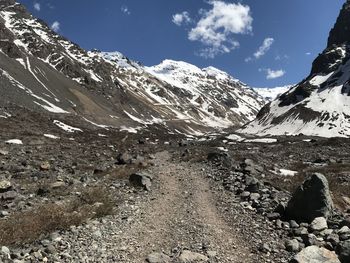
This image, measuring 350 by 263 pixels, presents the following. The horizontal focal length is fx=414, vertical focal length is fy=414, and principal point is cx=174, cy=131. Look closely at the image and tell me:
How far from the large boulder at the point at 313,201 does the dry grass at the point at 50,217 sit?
8.30m

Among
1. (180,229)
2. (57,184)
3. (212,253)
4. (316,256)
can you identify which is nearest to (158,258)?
(212,253)

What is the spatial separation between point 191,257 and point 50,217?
6250 mm

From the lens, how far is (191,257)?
14.0m

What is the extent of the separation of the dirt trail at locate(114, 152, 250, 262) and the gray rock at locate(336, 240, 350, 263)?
3.01 m

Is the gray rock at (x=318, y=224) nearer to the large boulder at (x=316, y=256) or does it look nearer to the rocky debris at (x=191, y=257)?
the large boulder at (x=316, y=256)

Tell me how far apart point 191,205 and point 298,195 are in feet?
18.6

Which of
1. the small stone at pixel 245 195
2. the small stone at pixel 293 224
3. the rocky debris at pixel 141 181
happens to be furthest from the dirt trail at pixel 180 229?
the small stone at pixel 293 224

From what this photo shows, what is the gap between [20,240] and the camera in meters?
14.3

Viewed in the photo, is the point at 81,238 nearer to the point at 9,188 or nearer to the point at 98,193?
the point at 98,193

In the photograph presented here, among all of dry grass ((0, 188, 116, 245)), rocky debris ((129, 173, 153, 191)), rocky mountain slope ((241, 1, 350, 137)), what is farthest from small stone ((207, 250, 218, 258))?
rocky mountain slope ((241, 1, 350, 137))

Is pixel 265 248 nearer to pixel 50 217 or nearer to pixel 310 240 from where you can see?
pixel 310 240

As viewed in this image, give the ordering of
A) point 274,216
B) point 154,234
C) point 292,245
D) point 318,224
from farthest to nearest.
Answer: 1. point 274,216
2. point 154,234
3. point 318,224
4. point 292,245

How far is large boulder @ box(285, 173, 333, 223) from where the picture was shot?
17.0 m

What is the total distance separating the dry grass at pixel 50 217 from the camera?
Result: 576 inches
